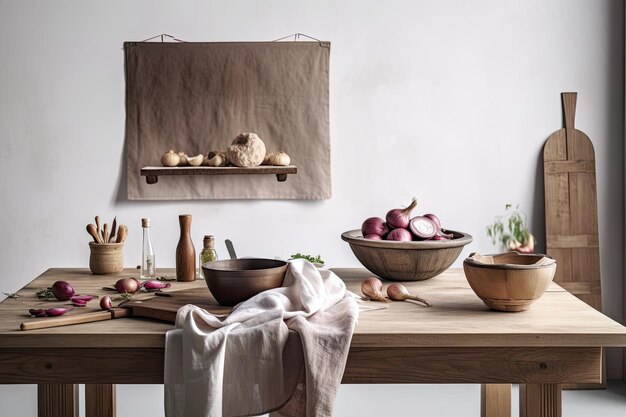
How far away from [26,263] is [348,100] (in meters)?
2.10

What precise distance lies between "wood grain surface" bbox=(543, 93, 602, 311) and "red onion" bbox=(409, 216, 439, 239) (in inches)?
79.5

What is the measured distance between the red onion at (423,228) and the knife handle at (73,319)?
3.18 ft

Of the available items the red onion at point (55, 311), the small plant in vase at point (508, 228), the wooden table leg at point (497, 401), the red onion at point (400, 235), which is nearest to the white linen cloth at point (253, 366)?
the red onion at point (55, 311)

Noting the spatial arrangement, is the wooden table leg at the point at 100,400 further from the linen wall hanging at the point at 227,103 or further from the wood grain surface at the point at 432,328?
the linen wall hanging at the point at 227,103

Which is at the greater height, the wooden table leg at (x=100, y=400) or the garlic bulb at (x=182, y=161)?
the garlic bulb at (x=182, y=161)

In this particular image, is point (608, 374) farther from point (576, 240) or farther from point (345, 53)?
point (345, 53)

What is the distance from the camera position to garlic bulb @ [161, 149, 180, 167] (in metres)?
4.13

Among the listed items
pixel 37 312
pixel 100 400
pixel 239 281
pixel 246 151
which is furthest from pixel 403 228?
pixel 246 151

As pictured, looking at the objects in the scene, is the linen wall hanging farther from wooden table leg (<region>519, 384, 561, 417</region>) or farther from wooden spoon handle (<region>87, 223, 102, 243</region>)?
wooden table leg (<region>519, 384, 561, 417</region>)

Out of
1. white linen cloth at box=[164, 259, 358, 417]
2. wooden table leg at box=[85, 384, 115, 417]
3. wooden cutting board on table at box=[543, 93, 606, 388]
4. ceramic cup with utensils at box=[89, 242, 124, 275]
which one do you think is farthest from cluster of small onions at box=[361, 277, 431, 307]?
wooden cutting board on table at box=[543, 93, 606, 388]

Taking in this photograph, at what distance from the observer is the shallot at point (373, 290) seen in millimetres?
2234

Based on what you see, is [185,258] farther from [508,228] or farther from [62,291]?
[508,228]

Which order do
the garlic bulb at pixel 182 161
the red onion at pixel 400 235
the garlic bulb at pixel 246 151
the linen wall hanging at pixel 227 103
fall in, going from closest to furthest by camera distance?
the red onion at pixel 400 235 < the garlic bulb at pixel 246 151 < the garlic bulb at pixel 182 161 < the linen wall hanging at pixel 227 103

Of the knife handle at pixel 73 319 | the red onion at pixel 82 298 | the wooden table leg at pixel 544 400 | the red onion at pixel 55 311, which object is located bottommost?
the wooden table leg at pixel 544 400
